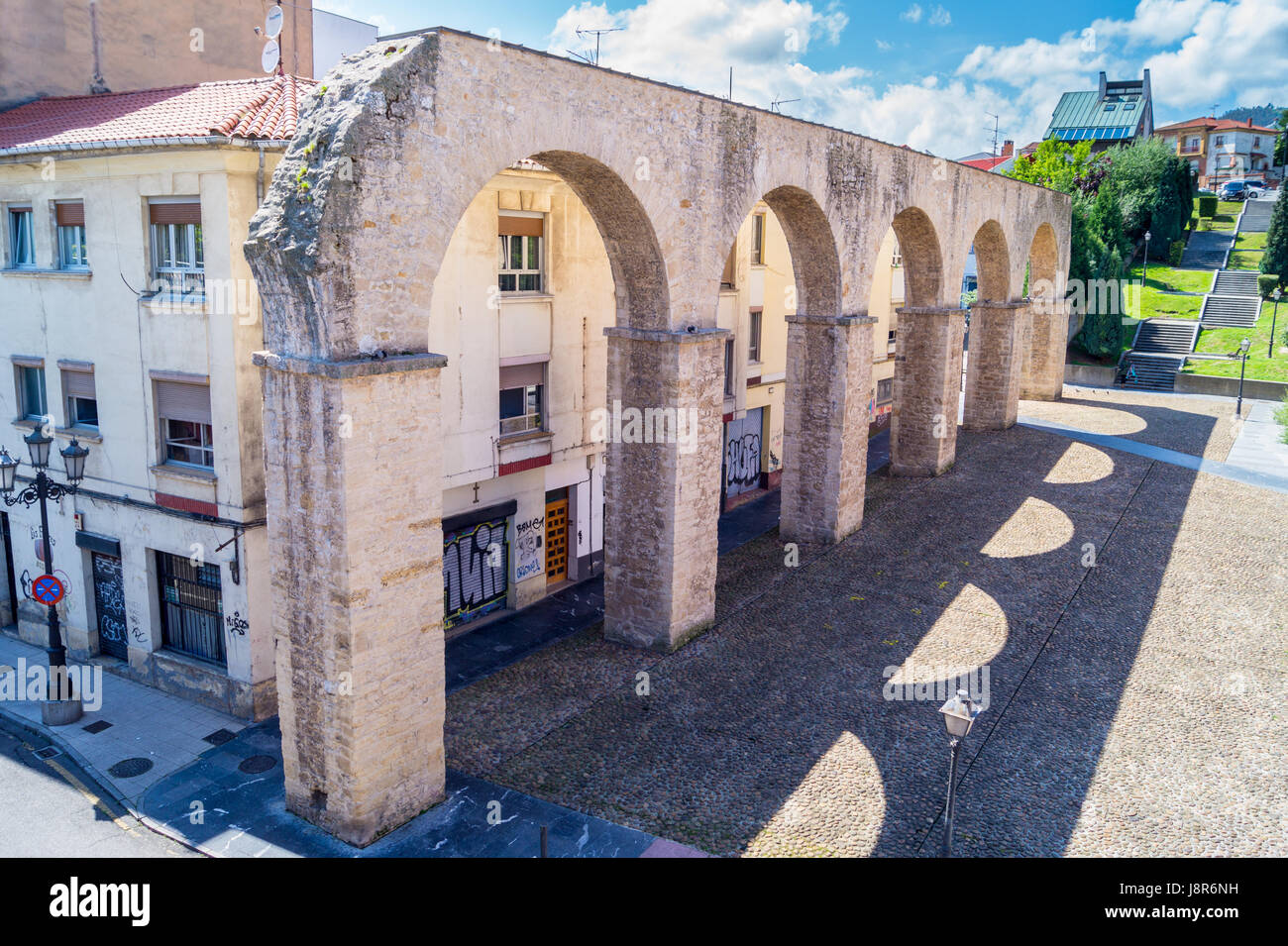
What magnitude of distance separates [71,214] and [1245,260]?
181 feet

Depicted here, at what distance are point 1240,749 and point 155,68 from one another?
72.6 feet

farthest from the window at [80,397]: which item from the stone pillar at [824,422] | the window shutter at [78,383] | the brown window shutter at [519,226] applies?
the stone pillar at [824,422]

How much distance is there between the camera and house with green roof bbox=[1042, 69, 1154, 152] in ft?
206

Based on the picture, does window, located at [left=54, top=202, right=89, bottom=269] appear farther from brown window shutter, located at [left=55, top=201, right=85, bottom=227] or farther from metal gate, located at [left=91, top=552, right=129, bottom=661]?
metal gate, located at [left=91, top=552, right=129, bottom=661]

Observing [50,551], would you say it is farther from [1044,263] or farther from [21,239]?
[1044,263]

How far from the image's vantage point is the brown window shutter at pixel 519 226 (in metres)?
15.5

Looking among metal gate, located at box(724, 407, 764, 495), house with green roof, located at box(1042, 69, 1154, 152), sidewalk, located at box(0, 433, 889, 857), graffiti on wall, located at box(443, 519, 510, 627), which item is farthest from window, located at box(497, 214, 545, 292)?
house with green roof, located at box(1042, 69, 1154, 152)

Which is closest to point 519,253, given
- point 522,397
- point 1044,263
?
point 522,397

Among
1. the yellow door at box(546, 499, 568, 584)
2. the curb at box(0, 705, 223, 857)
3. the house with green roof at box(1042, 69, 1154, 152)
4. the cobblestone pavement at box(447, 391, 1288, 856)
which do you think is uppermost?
the house with green roof at box(1042, 69, 1154, 152)

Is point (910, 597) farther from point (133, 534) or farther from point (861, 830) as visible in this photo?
point (133, 534)

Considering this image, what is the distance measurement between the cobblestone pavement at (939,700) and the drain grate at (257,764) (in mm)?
2331

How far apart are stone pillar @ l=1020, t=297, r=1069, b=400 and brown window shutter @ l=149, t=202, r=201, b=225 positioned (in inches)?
1131

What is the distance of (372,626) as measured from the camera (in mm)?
9625

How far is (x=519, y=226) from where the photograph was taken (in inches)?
624
